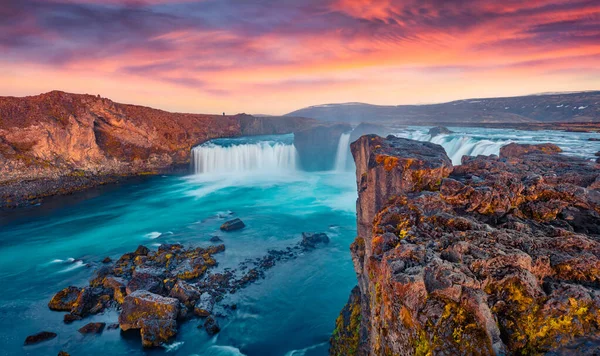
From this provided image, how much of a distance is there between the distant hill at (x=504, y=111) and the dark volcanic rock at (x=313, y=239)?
8610cm

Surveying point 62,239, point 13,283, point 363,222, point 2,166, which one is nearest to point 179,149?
point 2,166

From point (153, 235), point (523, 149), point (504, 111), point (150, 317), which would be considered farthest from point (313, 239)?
point (504, 111)

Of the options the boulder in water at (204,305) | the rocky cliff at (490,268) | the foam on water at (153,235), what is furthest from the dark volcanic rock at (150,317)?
the foam on water at (153,235)

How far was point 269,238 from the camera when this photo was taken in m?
29.8

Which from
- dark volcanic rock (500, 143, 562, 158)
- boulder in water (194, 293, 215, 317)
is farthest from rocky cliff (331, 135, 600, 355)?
boulder in water (194, 293, 215, 317)

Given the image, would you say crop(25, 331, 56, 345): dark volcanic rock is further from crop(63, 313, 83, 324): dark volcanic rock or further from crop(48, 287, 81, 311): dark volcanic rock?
crop(48, 287, 81, 311): dark volcanic rock

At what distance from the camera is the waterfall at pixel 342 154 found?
66125mm

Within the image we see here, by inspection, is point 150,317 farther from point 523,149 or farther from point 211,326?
point 523,149

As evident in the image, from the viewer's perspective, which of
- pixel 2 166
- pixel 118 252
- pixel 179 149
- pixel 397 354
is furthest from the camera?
pixel 179 149

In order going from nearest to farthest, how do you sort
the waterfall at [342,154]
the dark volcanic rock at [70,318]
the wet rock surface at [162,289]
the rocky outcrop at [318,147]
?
the wet rock surface at [162,289] < the dark volcanic rock at [70,318] < the waterfall at [342,154] < the rocky outcrop at [318,147]

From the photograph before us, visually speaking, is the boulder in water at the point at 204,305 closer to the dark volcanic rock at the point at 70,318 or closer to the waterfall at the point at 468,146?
the dark volcanic rock at the point at 70,318

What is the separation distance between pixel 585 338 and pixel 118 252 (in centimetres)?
3076

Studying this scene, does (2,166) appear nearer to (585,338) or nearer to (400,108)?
(585,338)

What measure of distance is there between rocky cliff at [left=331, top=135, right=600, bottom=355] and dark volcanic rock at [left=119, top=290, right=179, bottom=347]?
44.4 feet
